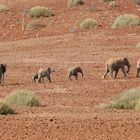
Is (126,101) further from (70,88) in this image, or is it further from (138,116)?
(70,88)

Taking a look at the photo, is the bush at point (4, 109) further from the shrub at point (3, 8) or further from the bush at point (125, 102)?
the shrub at point (3, 8)

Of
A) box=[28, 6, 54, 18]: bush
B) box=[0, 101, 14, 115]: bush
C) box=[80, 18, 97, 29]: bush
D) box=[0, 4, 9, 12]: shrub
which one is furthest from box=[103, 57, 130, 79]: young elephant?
box=[0, 4, 9, 12]: shrub

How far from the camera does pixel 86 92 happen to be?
2722 cm

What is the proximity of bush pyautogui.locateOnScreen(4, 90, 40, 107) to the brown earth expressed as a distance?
1.34 feet

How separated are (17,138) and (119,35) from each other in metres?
32.6

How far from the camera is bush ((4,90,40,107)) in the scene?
72.7 feet

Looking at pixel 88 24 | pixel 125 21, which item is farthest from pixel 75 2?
pixel 125 21

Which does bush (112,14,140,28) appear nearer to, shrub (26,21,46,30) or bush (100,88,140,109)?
shrub (26,21,46,30)

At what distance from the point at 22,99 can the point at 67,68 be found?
13.4 metres

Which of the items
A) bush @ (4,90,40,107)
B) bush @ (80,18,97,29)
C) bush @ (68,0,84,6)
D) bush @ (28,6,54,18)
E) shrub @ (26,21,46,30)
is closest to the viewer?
bush @ (4,90,40,107)

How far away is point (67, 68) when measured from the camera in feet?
117

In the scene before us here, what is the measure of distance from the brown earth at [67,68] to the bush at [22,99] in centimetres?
41

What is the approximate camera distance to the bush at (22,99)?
72.7ft

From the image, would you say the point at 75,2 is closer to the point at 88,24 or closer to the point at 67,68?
the point at 88,24
